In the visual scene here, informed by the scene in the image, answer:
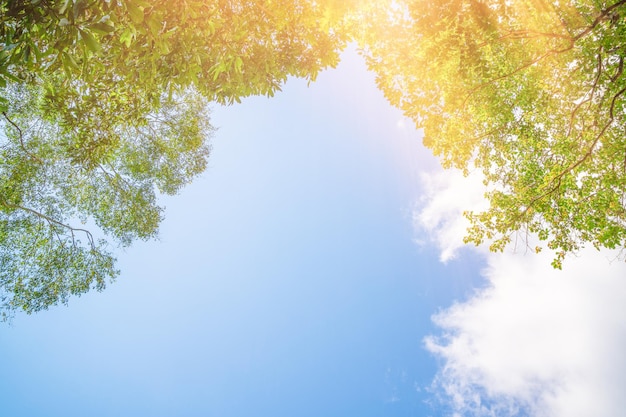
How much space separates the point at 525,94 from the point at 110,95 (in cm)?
1303

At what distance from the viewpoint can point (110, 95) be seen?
9750mm

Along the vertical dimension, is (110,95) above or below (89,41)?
above

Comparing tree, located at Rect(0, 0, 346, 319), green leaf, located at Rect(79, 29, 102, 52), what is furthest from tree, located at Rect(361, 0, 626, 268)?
green leaf, located at Rect(79, 29, 102, 52)

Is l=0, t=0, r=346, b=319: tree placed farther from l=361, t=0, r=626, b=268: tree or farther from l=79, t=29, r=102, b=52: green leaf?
l=361, t=0, r=626, b=268: tree

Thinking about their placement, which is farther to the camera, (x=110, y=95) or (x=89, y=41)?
(x=110, y=95)

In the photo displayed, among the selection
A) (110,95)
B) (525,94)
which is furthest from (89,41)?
(525,94)

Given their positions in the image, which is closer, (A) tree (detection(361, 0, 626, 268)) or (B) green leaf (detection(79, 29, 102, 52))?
(B) green leaf (detection(79, 29, 102, 52))

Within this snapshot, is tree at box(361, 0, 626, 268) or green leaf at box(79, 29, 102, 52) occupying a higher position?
tree at box(361, 0, 626, 268)

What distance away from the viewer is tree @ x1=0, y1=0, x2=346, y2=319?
4.74 m

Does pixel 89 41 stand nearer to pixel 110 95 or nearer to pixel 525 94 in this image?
pixel 110 95

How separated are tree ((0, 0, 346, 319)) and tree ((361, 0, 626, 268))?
113 inches

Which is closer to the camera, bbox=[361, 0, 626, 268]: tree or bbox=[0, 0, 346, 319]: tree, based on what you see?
bbox=[0, 0, 346, 319]: tree

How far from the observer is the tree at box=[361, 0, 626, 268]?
9.42 m

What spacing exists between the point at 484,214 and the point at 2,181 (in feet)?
64.5
